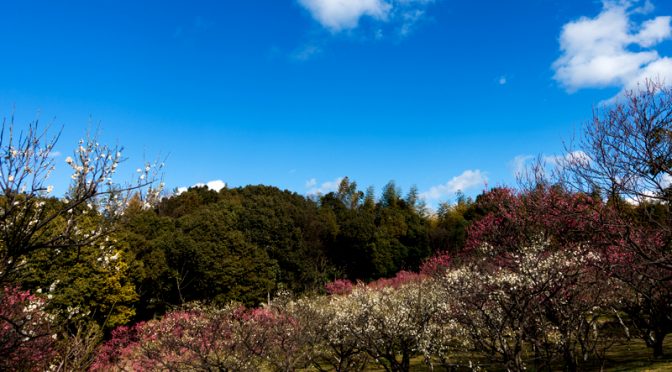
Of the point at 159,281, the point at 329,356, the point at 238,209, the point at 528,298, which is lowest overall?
the point at 329,356

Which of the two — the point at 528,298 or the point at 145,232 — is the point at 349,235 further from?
the point at 528,298

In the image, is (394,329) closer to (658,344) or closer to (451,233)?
(658,344)

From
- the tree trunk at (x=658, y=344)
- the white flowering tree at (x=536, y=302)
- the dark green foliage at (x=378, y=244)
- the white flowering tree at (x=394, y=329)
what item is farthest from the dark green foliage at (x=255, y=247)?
the tree trunk at (x=658, y=344)

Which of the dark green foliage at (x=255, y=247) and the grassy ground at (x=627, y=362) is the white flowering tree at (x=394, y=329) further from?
the dark green foliage at (x=255, y=247)

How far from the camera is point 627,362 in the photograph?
14539mm

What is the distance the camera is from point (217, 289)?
30.8 m

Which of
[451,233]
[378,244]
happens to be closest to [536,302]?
[378,244]

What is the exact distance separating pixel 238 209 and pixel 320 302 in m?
17.1

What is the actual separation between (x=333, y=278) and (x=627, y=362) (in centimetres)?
3264

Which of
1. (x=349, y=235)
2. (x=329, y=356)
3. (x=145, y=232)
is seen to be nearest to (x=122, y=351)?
(x=329, y=356)

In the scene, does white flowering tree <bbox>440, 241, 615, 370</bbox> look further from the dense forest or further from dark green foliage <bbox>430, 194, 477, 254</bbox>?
dark green foliage <bbox>430, 194, 477, 254</bbox>

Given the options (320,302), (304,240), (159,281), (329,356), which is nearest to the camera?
(329,356)

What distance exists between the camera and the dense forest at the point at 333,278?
9.06m

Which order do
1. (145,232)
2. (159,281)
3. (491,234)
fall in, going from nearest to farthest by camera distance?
(491,234) < (159,281) < (145,232)
